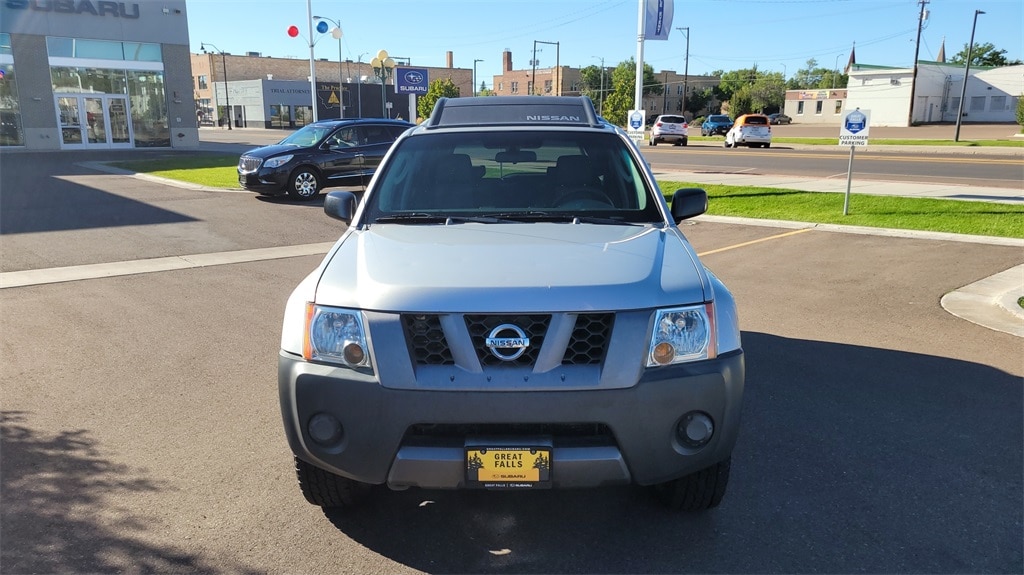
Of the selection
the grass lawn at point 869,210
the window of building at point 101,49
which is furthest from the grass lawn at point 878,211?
the window of building at point 101,49

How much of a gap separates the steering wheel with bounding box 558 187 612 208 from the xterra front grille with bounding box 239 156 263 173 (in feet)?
41.6

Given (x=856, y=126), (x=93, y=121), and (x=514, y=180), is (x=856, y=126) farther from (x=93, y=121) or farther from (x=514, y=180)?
(x=93, y=121)

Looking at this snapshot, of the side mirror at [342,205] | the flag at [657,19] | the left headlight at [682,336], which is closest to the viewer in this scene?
the left headlight at [682,336]

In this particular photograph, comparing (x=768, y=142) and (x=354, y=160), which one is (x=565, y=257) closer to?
(x=354, y=160)

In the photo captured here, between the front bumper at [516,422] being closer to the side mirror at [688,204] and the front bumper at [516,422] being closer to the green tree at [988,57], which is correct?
the side mirror at [688,204]

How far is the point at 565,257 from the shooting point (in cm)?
308

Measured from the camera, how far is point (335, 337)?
2852mm

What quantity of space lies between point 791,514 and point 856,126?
10.6 metres

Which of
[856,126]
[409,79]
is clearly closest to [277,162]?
[409,79]

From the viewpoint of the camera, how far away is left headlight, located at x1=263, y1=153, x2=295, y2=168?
50.2 feet

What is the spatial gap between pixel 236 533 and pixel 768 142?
3868cm

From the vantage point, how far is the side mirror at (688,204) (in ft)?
13.7

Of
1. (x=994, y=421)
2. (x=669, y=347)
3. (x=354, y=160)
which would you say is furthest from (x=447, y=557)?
(x=354, y=160)

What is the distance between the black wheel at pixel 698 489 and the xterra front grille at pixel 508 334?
0.84 metres
